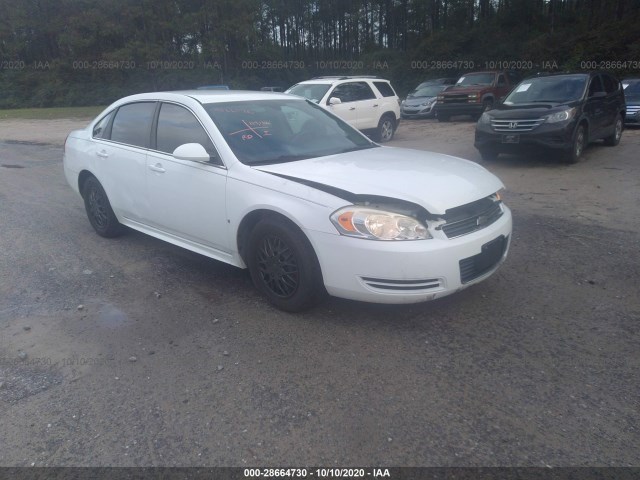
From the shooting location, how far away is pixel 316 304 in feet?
14.1

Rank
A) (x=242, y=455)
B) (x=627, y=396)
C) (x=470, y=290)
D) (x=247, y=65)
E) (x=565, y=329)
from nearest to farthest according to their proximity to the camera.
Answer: (x=242, y=455)
(x=627, y=396)
(x=565, y=329)
(x=470, y=290)
(x=247, y=65)

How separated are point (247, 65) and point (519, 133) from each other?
42.2m

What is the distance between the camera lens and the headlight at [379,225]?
3.86 metres

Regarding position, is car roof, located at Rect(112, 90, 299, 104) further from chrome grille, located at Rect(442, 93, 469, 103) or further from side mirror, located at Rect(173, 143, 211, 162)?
chrome grille, located at Rect(442, 93, 469, 103)

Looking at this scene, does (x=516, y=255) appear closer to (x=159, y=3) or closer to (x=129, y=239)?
(x=129, y=239)

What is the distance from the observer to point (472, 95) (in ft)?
64.2

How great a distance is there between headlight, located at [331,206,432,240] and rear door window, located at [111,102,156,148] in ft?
8.61

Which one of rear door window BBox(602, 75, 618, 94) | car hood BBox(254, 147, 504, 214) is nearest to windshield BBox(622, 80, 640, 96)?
rear door window BBox(602, 75, 618, 94)

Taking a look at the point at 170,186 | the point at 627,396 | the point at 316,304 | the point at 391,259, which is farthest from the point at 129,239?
the point at 627,396

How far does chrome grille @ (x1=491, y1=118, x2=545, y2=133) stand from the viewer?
33.4 ft

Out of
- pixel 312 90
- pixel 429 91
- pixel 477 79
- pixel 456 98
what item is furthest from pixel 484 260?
pixel 429 91

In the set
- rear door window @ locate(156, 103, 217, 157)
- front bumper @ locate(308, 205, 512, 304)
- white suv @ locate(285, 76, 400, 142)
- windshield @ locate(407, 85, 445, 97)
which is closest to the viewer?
front bumper @ locate(308, 205, 512, 304)

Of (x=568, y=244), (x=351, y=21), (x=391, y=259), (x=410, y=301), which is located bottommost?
(x=568, y=244)

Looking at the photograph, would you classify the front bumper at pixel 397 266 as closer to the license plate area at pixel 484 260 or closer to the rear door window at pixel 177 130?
the license plate area at pixel 484 260
